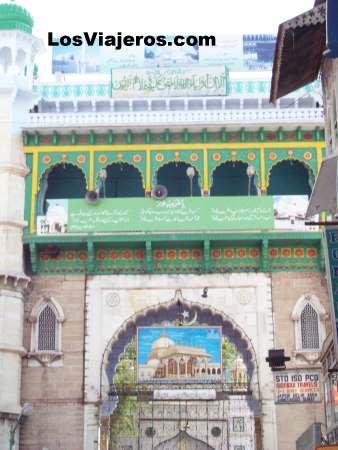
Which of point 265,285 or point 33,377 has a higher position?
point 265,285

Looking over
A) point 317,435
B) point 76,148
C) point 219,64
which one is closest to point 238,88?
point 219,64

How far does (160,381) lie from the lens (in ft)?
74.9

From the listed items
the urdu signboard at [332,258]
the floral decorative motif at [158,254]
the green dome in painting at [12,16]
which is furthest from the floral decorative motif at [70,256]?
the urdu signboard at [332,258]

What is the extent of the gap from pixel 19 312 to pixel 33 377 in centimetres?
153

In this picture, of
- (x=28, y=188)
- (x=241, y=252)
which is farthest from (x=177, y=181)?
(x=28, y=188)

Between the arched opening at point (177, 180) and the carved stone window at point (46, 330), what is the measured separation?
4.21 meters

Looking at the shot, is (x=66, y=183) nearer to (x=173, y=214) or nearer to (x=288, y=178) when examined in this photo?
(x=173, y=214)

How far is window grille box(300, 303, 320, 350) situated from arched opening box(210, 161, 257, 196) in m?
3.50

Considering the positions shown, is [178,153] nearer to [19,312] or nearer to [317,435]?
[19,312]

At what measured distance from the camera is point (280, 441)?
21953 millimetres

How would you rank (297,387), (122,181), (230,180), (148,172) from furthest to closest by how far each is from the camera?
(122,181) < (230,180) < (148,172) < (297,387)

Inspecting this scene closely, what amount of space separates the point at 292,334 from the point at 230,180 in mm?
4406

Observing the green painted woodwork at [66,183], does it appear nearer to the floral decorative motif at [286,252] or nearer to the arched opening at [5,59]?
the arched opening at [5,59]

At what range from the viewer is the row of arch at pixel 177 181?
24.6 m
